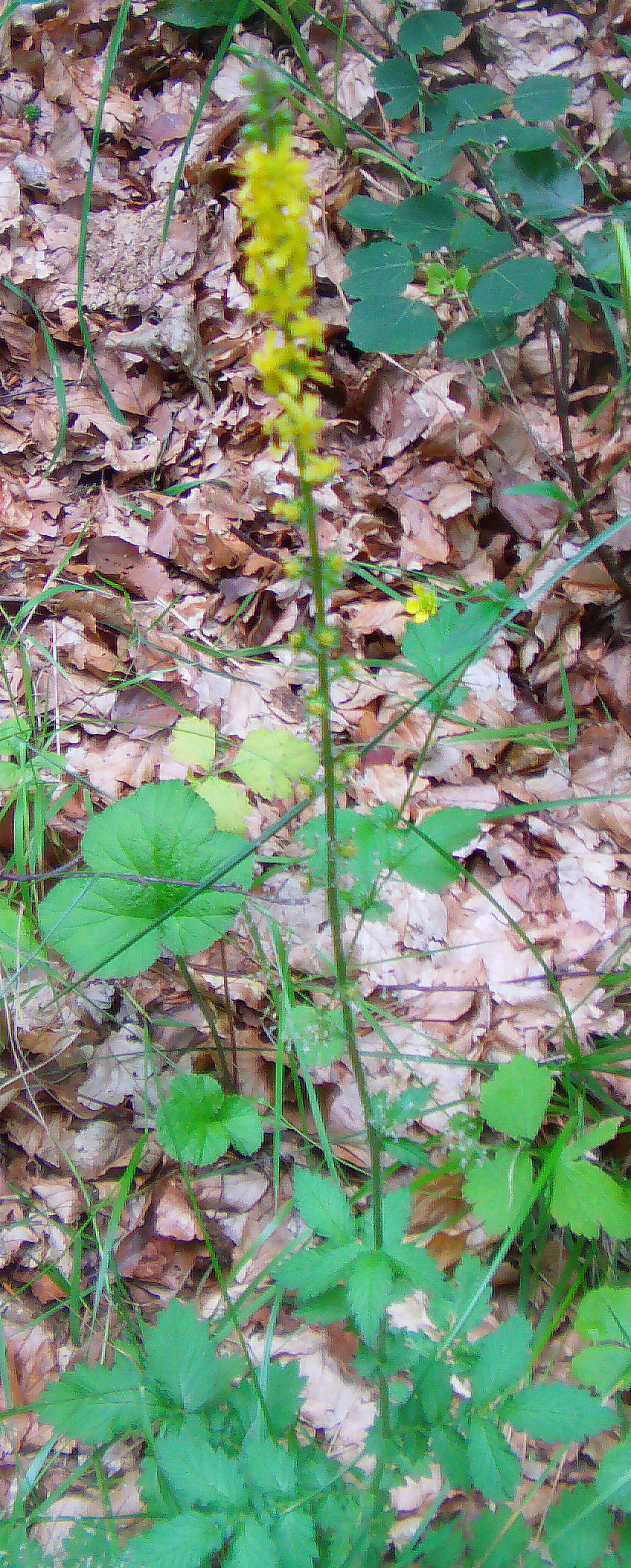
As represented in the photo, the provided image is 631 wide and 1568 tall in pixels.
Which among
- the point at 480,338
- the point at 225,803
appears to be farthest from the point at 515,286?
the point at 225,803

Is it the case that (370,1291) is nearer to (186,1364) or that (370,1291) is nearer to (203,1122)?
(186,1364)

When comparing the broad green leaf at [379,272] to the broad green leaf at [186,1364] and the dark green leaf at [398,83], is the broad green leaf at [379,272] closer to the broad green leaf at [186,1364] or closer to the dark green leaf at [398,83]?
the dark green leaf at [398,83]

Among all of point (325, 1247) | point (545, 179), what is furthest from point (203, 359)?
point (325, 1247)

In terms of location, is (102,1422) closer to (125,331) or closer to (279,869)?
(279,869)

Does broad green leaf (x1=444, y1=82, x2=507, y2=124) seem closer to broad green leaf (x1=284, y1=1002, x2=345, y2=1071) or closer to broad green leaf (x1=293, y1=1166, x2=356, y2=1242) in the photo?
broad green leaf (x1=284, y1=1002, x2=345, y2=1071)

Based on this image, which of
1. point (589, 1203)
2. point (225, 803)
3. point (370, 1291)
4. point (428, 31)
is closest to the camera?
point (370, 1291)

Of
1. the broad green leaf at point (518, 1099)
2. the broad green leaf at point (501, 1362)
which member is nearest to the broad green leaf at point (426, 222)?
the broad green leaf at point (518, 1099)

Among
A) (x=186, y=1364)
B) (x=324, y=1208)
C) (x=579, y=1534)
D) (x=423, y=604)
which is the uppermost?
(x=423, y=604)
